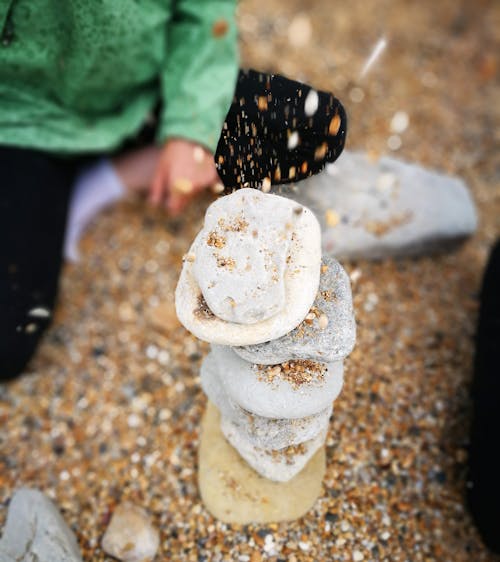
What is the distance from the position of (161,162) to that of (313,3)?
1.15 meters

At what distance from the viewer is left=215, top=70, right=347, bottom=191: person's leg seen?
896mm

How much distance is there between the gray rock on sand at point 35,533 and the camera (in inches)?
42.3

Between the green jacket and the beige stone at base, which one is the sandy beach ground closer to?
the beige stone at base

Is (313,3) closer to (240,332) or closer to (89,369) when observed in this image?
(89,369)

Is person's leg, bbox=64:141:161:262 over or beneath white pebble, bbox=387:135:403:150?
beneath

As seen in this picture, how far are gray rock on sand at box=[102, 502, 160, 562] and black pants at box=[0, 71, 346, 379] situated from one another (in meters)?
0.51

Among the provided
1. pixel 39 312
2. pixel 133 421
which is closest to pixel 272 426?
pixel 133 421

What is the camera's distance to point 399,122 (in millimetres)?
1917

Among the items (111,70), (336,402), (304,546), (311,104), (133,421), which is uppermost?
(311,104)

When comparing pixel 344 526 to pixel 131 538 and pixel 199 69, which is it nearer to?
pixel 131 538

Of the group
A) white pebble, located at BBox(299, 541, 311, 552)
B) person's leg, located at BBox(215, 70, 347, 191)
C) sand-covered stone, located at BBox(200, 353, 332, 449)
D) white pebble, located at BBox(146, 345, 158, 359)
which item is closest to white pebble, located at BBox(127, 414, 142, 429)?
white pebble, located at BBox(146, 345, 158, 359)

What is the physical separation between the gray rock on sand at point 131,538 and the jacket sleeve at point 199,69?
0.99 m

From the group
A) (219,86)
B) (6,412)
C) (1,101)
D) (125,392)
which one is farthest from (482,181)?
(6,412)

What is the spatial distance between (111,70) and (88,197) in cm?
44
